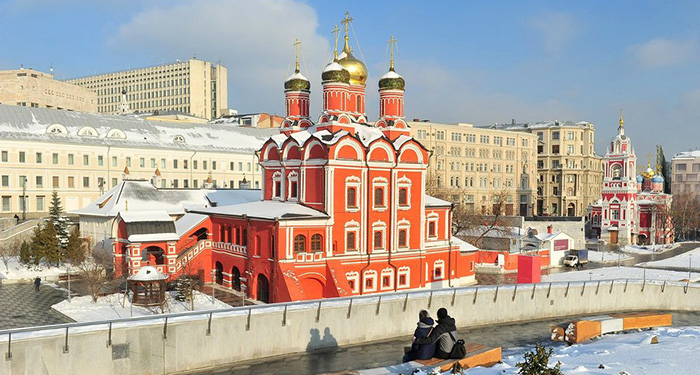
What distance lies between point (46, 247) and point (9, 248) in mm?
6119

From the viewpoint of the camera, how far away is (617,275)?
→ 145 feet

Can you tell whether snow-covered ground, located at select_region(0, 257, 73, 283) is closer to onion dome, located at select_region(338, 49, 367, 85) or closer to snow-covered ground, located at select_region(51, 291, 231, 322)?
snow-covered ground, located at select_region(51, 291, 231, 322)

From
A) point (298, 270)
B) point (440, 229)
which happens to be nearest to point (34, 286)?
point (298, 270)

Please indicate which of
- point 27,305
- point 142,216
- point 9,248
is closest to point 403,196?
point 142,216

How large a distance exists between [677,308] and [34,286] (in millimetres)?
36217

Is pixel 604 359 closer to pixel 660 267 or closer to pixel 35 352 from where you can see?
pixel 35 352

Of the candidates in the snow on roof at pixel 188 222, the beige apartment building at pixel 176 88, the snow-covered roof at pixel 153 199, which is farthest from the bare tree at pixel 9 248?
the beige apartment building at pixel 176 88

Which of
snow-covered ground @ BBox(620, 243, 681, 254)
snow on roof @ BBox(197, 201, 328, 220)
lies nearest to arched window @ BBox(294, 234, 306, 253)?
snow on roof @ BBox(197, 201, 328, 220)

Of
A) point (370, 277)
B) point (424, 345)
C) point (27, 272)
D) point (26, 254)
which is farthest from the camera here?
point (26, 254)

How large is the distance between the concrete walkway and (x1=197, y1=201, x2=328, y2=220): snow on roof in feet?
38.8

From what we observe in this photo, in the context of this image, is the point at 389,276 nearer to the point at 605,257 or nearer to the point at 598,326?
the point at 598,326

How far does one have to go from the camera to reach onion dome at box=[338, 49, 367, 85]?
4153cm

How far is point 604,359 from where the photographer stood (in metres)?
15.2

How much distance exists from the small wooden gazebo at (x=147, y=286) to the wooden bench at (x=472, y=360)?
57.6ft
